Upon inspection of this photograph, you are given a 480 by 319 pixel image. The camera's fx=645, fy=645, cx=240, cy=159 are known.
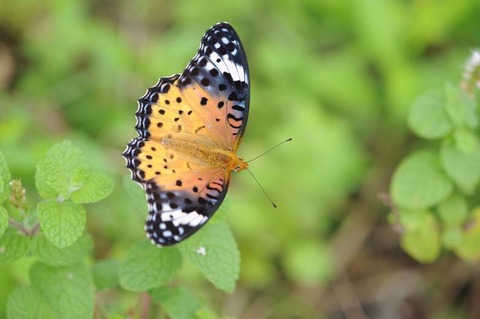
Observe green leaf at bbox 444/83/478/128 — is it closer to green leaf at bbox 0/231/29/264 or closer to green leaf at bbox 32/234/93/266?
green leaf at bbox 32/234/93/266

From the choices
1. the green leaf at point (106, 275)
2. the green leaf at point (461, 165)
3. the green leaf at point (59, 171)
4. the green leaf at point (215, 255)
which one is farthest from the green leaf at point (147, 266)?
the green leaf at point (461, 165)

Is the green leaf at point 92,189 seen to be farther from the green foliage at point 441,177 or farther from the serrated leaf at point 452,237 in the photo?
the serrated leaf at point 452,237

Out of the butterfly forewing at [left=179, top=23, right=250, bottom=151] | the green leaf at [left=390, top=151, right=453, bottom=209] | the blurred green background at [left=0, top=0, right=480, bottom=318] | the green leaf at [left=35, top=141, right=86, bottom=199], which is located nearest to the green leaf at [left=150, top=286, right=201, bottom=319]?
the green leaf at [left=35, top=141, right=86, bottom=199]

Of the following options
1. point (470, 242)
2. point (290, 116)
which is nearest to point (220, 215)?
point (470, 242)

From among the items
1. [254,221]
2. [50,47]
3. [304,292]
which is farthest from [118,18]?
[304,292]

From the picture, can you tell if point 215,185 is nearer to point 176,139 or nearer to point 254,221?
point 176,139

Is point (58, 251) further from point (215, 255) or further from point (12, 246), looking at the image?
point (215, 255)
